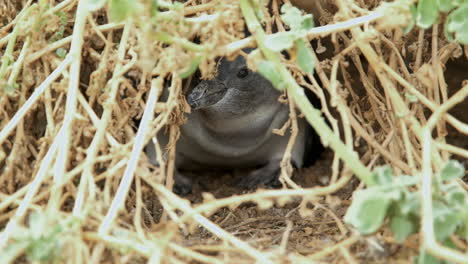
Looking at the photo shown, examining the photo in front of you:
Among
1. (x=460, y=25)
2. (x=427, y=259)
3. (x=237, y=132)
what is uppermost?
(x=460, y=25)

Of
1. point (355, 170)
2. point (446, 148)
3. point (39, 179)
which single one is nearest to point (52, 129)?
point (39, 179)

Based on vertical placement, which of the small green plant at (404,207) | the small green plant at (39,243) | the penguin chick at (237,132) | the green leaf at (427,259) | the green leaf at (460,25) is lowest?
the penguin chick at (237,132)

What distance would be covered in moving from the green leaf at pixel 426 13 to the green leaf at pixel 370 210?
0.30 meters

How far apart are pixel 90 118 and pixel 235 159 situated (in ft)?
3.56

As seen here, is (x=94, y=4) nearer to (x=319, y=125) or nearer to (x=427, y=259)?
(x=319, y=125)

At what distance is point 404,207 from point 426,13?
1.04 ft

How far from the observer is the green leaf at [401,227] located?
0.93 metres

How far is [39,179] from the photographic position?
1066 millimetres

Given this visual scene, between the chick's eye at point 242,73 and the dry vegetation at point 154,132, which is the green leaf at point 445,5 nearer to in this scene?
the dry vegetation at point 154,132

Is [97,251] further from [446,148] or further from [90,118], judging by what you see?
[446,148]

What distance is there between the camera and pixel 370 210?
88 cm

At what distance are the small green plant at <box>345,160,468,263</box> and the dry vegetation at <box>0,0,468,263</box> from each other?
0.08 feet

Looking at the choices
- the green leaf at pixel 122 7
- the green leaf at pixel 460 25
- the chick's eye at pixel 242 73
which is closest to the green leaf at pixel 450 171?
the green leaf at pixel 460 25

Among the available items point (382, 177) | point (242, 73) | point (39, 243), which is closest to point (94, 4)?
point (39, 243)
